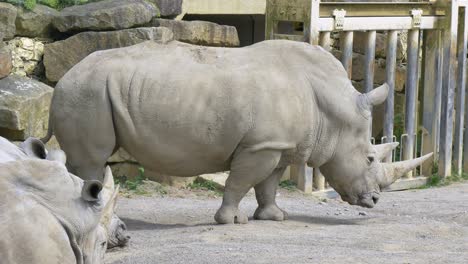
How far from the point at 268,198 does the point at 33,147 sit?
177 inches

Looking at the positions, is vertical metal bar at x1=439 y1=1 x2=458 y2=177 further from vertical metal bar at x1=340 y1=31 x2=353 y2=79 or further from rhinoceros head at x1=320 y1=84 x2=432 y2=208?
rhinoceros head at x1=320 y1=84 x2=432 y2=208

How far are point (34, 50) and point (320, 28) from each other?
267cm

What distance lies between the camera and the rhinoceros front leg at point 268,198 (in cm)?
838

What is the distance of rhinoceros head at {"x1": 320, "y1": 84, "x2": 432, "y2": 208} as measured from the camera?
8.24 metres

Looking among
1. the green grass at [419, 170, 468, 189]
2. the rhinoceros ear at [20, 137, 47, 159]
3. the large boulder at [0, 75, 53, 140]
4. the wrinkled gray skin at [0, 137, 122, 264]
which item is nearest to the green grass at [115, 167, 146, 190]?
the large boulder at [0, 75, 53, 140]

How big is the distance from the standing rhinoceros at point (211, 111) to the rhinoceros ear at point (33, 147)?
11.0ft

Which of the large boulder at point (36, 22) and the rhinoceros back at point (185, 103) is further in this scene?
the large boulder at point (36, 22)

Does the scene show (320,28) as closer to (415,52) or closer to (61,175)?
(415,52)

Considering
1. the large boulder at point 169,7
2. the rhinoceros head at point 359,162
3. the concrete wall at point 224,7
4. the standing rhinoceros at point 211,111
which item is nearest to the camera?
the standing rhinoceros at point 211,111

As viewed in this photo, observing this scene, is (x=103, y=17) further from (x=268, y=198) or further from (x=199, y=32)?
(x=268, y=198)

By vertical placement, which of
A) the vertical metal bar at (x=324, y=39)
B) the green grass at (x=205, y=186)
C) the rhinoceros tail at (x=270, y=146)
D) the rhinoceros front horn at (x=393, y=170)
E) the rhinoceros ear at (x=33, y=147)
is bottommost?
the green grass at (x=205, y=186)

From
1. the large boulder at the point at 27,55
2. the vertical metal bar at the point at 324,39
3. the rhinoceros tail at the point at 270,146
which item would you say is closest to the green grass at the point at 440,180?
the vertical metal bar at the point at 324,39

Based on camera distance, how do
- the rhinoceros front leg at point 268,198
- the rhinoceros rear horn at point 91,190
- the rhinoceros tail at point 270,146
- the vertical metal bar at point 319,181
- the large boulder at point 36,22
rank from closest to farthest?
the rhinoceros rear horn at point 91,190
the rhinoceros tail at point 270,146
the rhinoceros front leg at point 268,198
the large boulder at point 36,22
the vertical metal bar at point 319,181

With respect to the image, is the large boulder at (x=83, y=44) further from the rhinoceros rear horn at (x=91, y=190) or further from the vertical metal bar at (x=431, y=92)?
the rhinoceros rear horn at (x=91, y=190)
